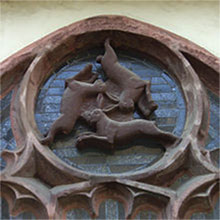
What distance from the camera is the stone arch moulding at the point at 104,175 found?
15.4ft

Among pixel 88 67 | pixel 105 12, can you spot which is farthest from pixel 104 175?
pixel 105 12

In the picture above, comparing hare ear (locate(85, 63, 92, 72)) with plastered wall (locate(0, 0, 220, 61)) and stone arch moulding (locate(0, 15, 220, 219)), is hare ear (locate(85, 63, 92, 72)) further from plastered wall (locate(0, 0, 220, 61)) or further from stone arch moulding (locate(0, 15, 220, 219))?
plastered wall (locate(0, 0, 220, 61))

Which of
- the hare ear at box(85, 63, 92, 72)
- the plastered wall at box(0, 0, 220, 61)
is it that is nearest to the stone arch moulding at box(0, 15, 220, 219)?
the plastered wall at box(0, 0, 220, 61)

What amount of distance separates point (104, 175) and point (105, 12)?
70.6 inches

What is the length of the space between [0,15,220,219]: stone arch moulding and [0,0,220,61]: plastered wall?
113 mm

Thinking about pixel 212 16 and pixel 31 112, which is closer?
pixel 31 112

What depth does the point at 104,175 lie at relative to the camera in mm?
4770

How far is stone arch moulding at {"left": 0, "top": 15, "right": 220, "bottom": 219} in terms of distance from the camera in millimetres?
4688

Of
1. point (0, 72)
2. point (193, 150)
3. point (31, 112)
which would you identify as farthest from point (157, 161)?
point (0, 72)

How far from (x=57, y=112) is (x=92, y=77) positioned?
445 millimetres

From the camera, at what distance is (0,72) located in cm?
540

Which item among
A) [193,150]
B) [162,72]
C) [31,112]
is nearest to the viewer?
[193,150]

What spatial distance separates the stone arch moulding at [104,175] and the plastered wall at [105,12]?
0.11m

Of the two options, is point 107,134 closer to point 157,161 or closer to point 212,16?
point 157,161
